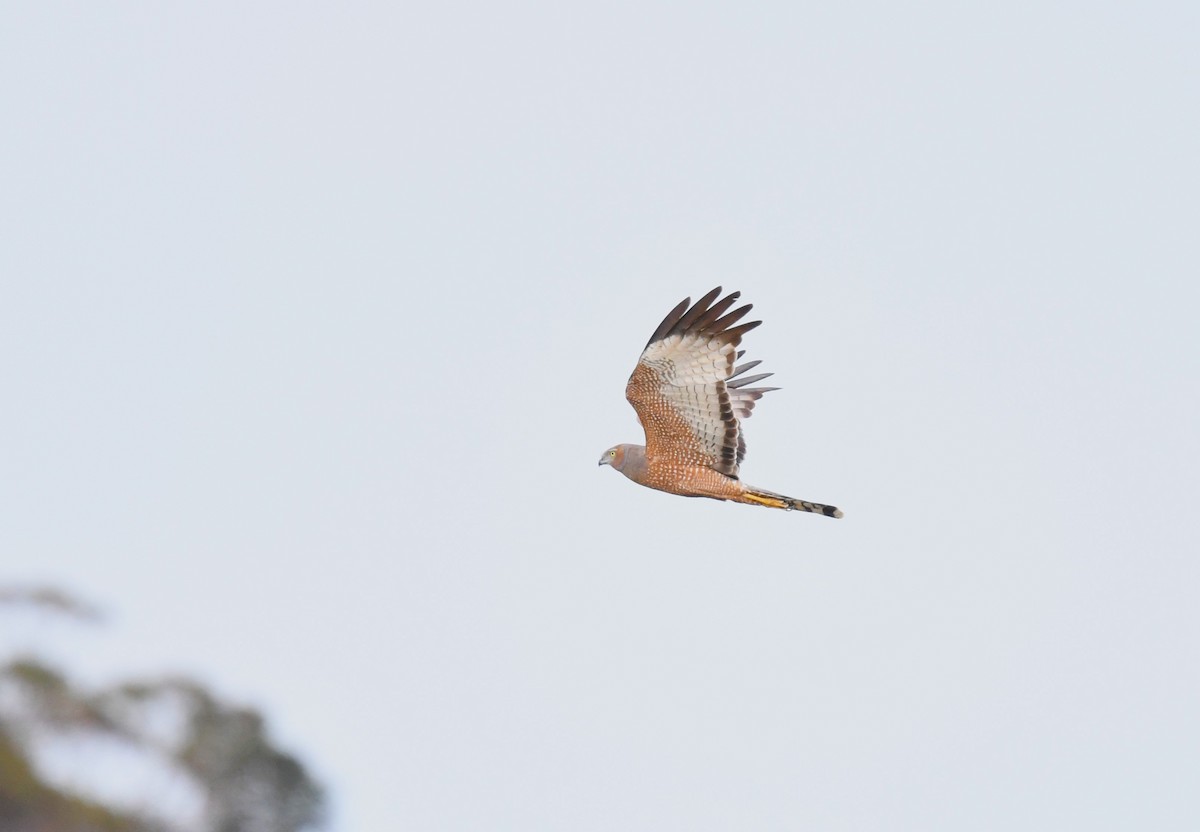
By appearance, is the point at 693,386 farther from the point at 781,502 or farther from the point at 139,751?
the point at 139,751

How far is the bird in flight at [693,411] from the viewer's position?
22.0 m

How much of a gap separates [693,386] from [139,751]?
7299 millimetres

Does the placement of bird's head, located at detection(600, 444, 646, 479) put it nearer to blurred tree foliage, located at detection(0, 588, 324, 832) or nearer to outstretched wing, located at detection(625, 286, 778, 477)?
outstretched wing, located at detection(625, 286, 778, 477)

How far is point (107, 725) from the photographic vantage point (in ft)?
58.5

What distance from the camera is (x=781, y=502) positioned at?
886 inches

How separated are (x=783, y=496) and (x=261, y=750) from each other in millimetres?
6182

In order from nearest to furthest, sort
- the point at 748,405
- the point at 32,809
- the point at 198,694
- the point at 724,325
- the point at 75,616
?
the point at 32,809, the point at 75,616, the point at 198,694, the point at 724,325, the point at 748,405

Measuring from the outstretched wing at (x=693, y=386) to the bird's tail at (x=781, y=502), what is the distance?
30cm

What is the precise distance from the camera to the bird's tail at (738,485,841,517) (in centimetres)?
2225

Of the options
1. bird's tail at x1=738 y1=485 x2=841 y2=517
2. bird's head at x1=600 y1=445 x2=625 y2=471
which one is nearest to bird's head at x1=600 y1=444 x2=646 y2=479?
bird's head at x1=600 y1=445 x2=625 y2=471

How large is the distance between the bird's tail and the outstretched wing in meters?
A: 0.30

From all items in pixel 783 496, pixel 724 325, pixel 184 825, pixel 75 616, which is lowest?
pixel 184 825

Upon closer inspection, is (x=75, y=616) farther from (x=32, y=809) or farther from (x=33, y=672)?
(x=32, y=809)

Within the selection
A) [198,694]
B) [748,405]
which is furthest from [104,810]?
[748,405]
